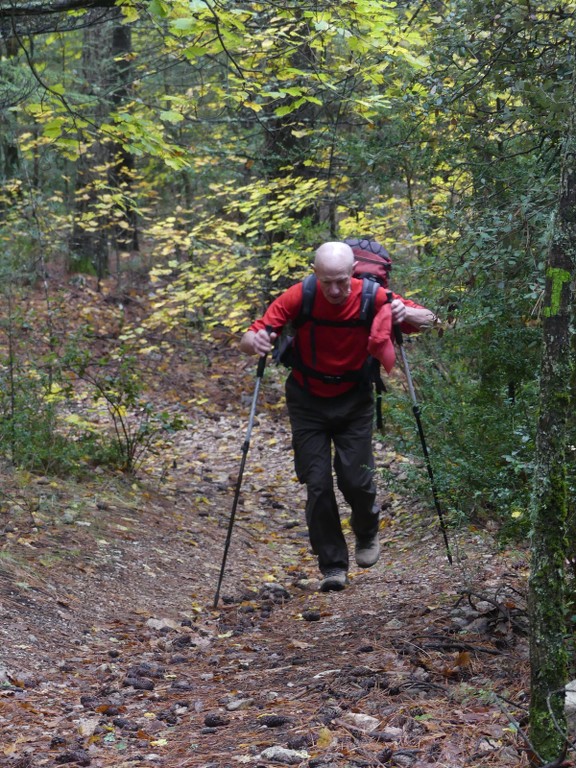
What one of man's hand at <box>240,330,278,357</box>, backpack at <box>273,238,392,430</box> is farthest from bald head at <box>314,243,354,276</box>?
man's hand at <box>240,330,278,357</box>

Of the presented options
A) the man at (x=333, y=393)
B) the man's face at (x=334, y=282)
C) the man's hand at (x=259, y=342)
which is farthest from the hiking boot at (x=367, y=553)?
the man's face at (x=334, y=282)

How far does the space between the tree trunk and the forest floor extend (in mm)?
144

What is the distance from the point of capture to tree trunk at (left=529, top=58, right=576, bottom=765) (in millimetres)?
2750

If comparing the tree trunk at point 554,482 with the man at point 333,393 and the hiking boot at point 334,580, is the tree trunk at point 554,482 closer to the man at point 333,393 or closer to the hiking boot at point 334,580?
the man at point 333,393

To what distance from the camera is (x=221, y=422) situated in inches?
519

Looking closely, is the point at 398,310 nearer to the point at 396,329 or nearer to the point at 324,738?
the point at 396,329

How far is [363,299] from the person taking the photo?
5.68 metres

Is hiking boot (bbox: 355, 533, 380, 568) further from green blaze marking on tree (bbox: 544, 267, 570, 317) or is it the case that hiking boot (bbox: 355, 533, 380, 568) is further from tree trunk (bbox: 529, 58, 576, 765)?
green blaze marking on tree (bbox: 544, 267, 570, 317)

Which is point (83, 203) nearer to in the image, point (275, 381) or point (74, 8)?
point (275, 381)

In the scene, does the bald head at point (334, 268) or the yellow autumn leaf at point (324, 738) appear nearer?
the yellow autumn leaf at point (324, 738)

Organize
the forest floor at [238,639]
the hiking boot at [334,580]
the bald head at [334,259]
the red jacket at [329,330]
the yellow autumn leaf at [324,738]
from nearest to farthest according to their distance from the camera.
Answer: the yellow autumn leaf at [324,738] → the forest floor at [238,639] → the bald head at [334,259] → the red jacket at [329,330] → the hiking boot at [334,580]

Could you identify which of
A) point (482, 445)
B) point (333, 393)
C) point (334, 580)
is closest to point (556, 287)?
point (482, 445)

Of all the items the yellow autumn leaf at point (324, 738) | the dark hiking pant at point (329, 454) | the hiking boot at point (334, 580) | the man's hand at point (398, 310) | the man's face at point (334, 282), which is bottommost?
the hiking boot at point (334, 580)

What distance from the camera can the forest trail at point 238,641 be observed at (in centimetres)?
344
